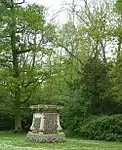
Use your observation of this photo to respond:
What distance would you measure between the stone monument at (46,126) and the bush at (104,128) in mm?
5660

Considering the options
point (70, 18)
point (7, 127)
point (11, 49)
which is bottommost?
point (7, 127)

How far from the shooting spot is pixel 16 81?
3559 centimetres

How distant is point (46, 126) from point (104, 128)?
6.63 meters

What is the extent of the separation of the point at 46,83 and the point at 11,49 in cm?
724

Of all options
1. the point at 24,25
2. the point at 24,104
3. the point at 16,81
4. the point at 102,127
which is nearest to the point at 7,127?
the point at 24,104

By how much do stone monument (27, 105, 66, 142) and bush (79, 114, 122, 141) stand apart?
566 centimetres

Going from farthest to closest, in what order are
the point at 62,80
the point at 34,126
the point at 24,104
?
the point at 62,80, the point at 24,104, the point at 34,126

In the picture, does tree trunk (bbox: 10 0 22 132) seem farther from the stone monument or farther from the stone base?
the stone base

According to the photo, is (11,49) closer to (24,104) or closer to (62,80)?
(24,104)

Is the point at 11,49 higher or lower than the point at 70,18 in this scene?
lower

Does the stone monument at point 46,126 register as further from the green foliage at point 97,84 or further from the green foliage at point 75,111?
the green foliage at point 75,111

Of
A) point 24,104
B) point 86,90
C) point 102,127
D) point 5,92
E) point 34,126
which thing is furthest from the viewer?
point 24,104

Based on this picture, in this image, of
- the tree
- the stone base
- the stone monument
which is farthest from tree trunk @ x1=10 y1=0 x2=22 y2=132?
the stone base

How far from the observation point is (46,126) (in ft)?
81.4
